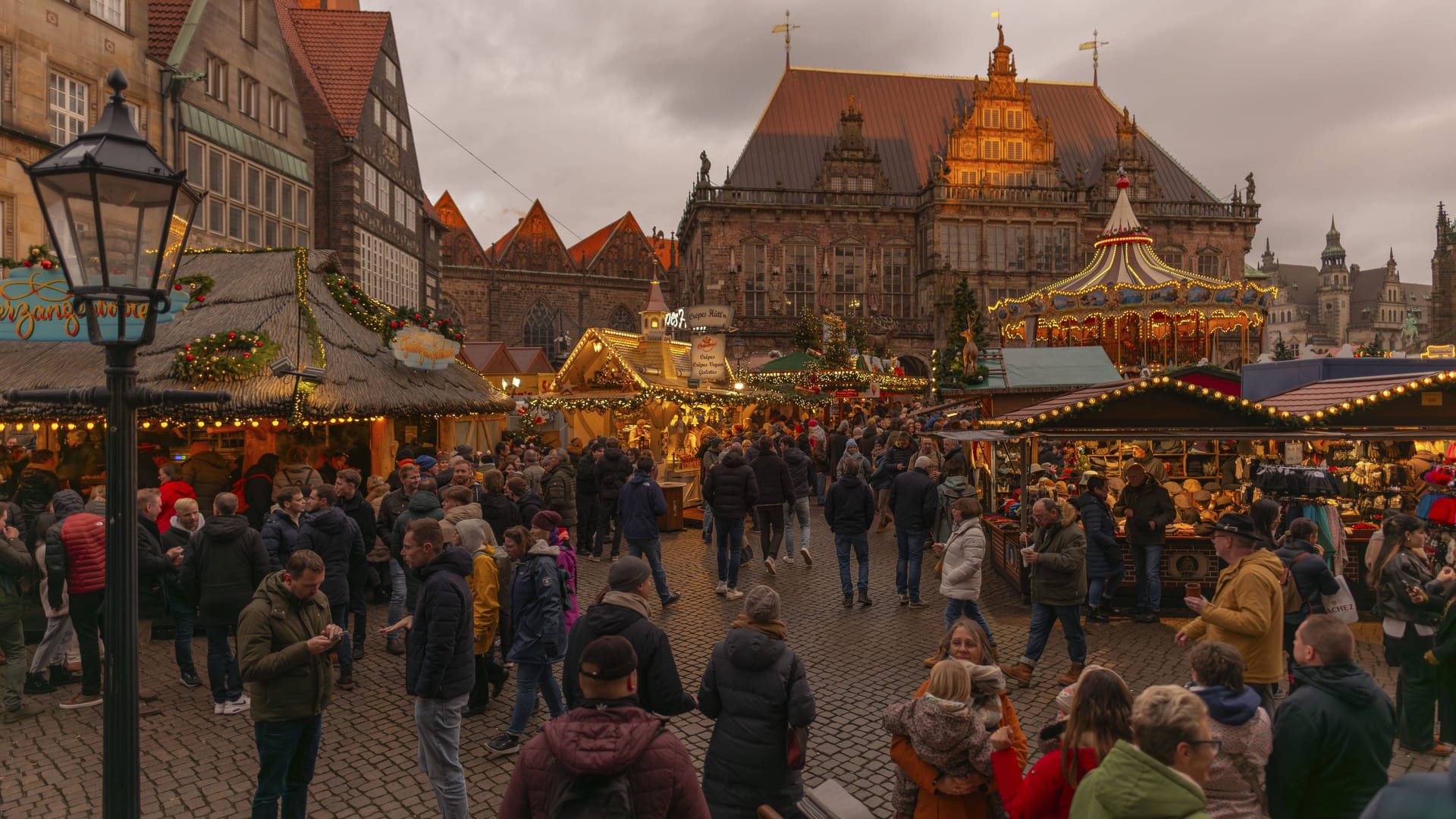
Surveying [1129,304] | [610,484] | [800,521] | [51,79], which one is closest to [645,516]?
[610,484]

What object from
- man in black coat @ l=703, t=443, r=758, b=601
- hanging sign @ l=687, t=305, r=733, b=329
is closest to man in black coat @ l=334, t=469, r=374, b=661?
man in black coat @ l=703, t=443, r=758, b=601

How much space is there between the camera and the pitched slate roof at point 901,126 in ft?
130

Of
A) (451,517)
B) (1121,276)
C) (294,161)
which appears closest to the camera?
(451,517)

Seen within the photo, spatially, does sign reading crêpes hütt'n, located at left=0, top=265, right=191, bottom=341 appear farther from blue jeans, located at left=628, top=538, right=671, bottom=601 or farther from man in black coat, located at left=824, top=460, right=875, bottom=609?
man in black coat, located at left=824, top=460, right=875, bottom=609

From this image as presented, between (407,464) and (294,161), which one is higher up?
(294,161)

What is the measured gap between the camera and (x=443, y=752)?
13.5ft

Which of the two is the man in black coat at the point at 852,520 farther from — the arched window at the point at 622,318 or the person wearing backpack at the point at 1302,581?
the arched window at the point at 622,318

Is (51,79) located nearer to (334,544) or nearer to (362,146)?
(362,146)

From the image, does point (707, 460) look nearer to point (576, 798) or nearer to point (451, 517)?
point (451, 517)

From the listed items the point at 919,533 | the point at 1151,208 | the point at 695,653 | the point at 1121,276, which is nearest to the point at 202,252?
the point at 695,653

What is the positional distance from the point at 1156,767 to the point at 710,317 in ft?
51.4

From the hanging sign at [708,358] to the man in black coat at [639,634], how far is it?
13091 mm

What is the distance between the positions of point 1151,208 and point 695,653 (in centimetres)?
4193

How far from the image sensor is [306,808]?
4.41 metres
